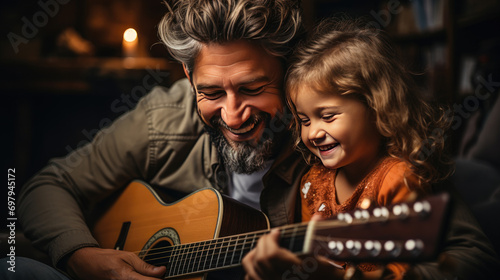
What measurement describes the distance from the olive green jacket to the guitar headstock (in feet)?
0.98

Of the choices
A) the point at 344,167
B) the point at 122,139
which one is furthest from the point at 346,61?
the point at 122,139

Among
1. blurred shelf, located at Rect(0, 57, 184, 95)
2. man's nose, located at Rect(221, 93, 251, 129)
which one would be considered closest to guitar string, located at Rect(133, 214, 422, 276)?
man's nose, located at Rect(221, 93, 251, 129)

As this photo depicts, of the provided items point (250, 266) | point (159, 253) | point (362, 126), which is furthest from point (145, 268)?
point (362, 126)

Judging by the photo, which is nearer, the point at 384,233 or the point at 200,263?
the point at 384,233

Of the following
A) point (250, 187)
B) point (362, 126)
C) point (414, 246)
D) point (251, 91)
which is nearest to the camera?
point (414, 246)

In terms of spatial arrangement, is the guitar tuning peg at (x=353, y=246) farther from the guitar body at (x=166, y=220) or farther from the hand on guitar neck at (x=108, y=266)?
the hand on guitar neck at (x=108, y=266)

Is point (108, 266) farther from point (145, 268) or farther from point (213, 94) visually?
point (213, 94)

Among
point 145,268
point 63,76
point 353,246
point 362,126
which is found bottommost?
point 145,268

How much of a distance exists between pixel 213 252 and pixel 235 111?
27cm

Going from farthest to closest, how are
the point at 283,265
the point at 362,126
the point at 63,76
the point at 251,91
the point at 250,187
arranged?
the point at 63,76, the point at 250,187, the point at 251,91, the point at 362,126, the point at 283,265

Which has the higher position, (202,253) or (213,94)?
(213,94)

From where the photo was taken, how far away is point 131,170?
42.9 inches

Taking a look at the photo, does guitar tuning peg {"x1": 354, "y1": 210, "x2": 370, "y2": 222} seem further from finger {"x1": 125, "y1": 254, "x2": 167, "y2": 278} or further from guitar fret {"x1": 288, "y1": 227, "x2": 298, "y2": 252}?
finger {"x1": 125, "y1": 254, "x2": 167, "y2": 278}

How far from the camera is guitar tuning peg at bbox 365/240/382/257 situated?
0.58 metres
